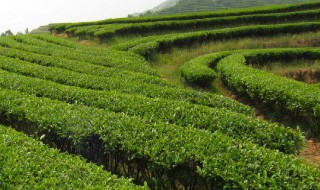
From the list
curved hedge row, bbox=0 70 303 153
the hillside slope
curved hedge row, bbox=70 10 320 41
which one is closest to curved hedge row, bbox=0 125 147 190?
curved hedge row, bbox=0 70 303 153

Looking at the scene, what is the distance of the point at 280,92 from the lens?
618 inches

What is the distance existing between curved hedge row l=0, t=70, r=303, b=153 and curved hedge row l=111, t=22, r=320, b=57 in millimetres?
15492

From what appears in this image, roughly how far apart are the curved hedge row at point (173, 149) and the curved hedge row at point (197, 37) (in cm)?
1912

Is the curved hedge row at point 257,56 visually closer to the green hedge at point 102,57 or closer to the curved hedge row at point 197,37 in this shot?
the green hedge at point 102,57

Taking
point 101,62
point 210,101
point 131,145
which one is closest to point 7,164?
point 131,145

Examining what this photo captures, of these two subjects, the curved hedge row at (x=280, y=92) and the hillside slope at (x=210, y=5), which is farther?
the hillside slope at (x=210, y=5)

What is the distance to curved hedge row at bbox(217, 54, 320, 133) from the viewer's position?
559 inches

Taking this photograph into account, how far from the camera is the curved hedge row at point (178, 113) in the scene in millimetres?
10500

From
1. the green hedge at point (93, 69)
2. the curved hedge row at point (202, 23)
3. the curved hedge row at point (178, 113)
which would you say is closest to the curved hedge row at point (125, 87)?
the green hedge at point (93, 69)

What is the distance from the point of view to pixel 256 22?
4259 cm

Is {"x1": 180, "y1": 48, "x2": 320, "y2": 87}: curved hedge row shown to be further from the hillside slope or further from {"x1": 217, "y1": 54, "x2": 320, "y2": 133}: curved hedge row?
the hillside slope

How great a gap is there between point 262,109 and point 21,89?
39.2 feet

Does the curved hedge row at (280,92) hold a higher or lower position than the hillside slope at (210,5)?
lower

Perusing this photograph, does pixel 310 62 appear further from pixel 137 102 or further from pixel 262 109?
pixel 137 102
